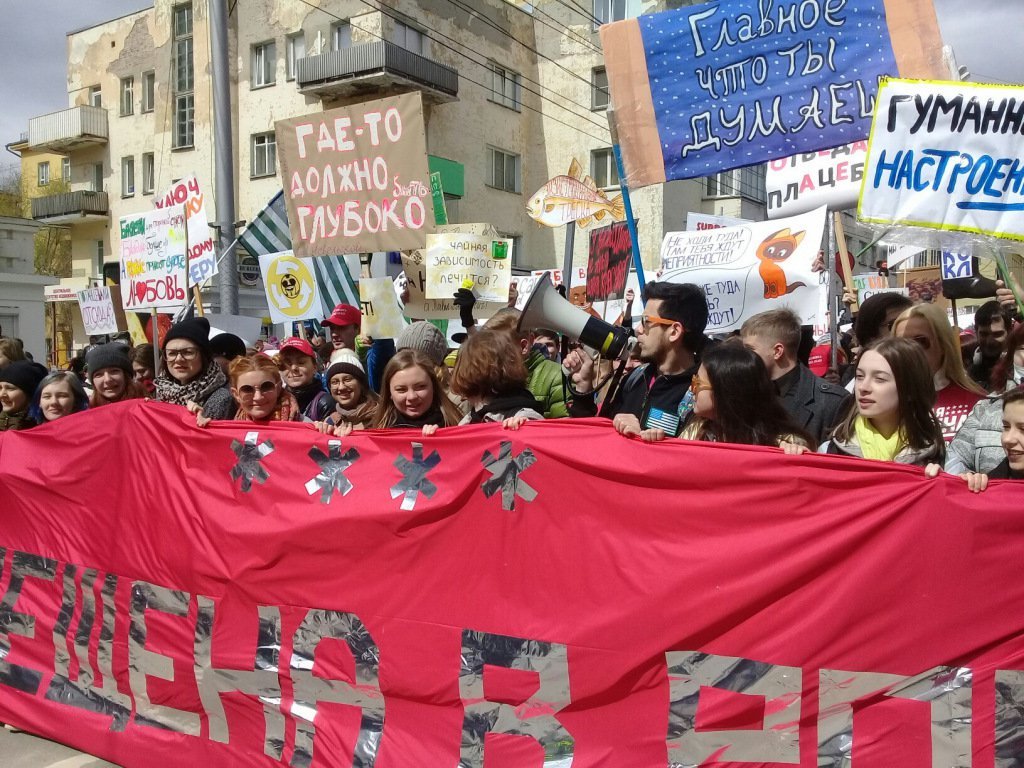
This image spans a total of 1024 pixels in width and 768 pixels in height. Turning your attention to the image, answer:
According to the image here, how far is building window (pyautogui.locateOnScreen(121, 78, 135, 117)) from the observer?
1188 inches

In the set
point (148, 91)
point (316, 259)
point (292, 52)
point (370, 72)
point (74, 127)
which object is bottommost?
point (316, 259)

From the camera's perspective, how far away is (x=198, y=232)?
7965mm

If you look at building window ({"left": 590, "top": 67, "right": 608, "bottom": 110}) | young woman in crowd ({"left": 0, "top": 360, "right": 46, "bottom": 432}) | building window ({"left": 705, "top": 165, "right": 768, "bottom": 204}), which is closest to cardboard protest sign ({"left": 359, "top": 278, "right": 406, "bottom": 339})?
young woman in crowd ({"left": 0, "top": 360, "right": 46, "bottom": 432})

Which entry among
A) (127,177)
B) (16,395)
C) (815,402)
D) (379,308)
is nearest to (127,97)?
(127,177)

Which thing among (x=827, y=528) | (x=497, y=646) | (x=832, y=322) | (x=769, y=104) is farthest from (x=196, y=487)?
(x=832, y=322)

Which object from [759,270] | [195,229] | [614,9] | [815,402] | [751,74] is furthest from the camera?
[614,9]

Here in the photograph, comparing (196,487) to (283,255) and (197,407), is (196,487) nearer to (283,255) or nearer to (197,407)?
(197,407)

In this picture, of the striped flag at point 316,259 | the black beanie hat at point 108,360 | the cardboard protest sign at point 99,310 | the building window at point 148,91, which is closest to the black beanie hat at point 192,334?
the black beanie hat at point 108,360

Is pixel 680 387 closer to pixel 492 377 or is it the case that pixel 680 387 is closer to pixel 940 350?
pixel 492 377

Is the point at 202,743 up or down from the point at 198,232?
down

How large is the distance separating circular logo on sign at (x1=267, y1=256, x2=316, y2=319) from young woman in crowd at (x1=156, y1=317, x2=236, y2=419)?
4.65 meters

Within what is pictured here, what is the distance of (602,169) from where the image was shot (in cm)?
2839

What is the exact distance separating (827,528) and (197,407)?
2.44 meters

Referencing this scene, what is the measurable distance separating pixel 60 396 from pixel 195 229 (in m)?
3.80
